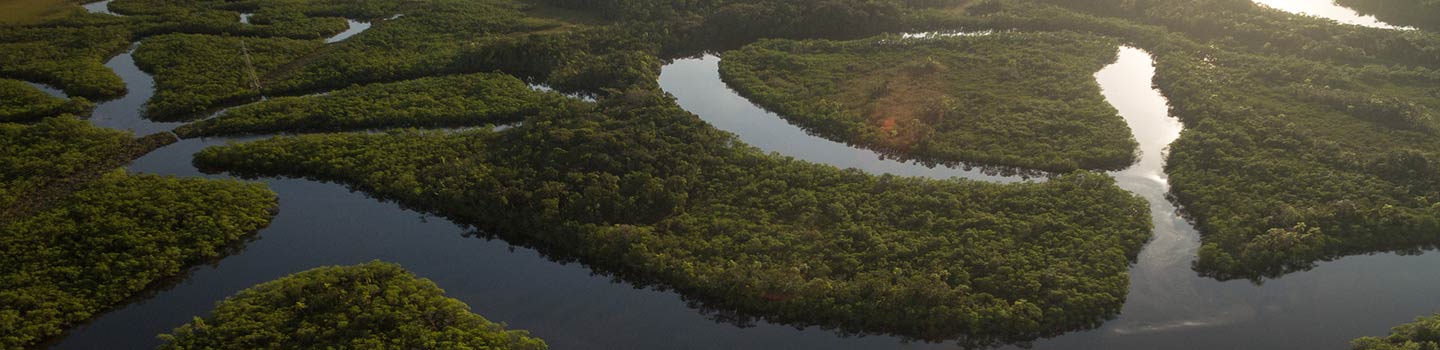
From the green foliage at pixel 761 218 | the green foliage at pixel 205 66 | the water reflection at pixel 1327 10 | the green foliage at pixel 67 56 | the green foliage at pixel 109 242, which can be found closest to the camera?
the green foliage at pixel 109 242

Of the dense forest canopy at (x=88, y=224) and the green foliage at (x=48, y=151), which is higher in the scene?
the green foliage at (x=48, y=151)

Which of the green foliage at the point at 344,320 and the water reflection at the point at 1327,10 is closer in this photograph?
the green foliage at the point at 344,320

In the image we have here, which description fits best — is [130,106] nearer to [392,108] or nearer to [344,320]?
[392,108]

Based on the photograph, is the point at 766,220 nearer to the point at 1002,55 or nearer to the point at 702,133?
the point at 702,133

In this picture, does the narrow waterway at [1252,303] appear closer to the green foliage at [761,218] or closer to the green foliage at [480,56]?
the green foliage at [761,218]

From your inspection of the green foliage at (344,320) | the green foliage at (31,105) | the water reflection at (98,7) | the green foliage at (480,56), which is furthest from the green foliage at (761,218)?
the water reflection at (98,7)

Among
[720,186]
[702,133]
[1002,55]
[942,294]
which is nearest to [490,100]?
[702,133]

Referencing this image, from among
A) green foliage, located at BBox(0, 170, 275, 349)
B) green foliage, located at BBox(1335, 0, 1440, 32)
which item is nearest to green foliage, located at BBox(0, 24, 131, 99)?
green foliage, located at BBox(0, 170, 275, 349)
